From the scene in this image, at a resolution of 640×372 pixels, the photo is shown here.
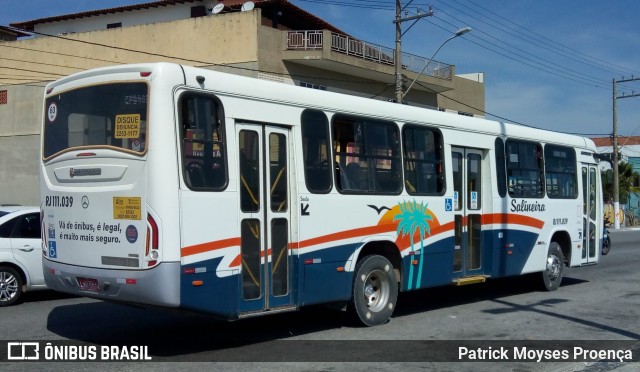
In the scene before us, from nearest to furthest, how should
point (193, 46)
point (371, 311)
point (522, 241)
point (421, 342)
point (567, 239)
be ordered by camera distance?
point (421, 342) → point (371, 311) → point (522, 241) → point (567, 239) → point (193, 46)

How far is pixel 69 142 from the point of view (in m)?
8.64

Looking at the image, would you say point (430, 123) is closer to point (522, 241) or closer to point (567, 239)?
point (522, 241)

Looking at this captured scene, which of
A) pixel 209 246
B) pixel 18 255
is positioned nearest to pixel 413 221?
pixel 209 246

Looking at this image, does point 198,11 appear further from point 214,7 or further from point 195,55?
point 195,55

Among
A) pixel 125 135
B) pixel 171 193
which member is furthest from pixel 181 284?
pixel 125 135

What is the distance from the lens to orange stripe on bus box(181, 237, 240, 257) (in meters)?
7.73

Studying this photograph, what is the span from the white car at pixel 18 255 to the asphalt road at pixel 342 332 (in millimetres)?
359

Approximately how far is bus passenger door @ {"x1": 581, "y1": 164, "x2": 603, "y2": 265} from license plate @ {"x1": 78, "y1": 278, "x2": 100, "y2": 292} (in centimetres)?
1119

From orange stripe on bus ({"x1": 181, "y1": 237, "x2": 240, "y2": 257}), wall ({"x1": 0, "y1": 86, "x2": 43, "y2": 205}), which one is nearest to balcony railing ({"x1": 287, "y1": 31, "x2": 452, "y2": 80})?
wall ({"x1": 0, "y1": 86, "x2": 43, "y2": 205})

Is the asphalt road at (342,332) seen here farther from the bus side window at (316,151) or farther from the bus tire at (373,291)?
the bus side window at (316,151)

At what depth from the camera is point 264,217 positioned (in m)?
8.66

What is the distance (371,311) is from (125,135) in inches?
175

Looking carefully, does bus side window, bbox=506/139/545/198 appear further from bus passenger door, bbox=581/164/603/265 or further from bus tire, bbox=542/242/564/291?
bus passenger door, bbox=581/164/603/265

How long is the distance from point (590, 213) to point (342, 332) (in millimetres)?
8422
